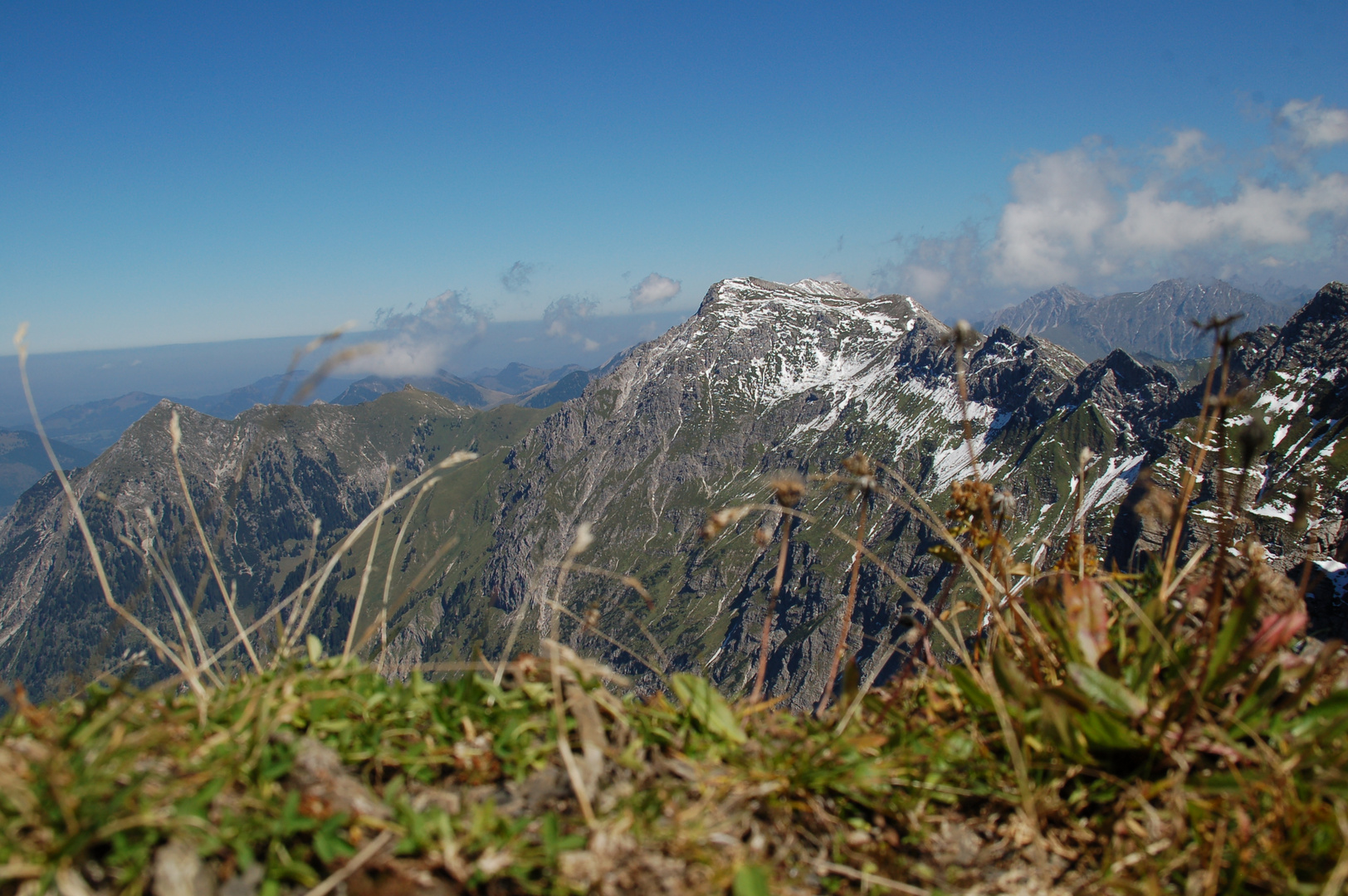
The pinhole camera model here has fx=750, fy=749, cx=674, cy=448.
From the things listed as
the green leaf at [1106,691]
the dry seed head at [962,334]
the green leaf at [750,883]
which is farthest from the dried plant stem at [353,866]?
the dry seed head at [962,334]

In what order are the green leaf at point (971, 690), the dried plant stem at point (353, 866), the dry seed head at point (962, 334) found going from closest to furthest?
the dried plant stem at point (353, 866) < the dry seed head at point (962, 334) < the green leaf at point (971, 690)

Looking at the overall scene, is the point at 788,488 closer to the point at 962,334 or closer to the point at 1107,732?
the point at 962,334

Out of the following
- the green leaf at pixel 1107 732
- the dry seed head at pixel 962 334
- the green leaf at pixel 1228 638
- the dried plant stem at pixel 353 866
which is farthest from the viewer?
the dry seed head at pixel 962 334

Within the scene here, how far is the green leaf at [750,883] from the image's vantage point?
2.69 m

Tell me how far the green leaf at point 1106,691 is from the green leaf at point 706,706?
1629mm

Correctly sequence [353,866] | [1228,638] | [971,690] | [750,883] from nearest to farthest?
[353,866], [750,883], [1228,638], [971,690]

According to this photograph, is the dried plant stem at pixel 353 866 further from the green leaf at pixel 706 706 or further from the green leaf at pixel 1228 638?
the green leaf at pixel 1228 638

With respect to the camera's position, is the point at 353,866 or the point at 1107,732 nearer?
the point at 353,866

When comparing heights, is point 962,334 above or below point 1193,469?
above

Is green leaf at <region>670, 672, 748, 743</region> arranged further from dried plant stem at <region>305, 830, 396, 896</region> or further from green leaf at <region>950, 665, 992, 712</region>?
dried plant stem at <region>305, 830, 396, 896</region>

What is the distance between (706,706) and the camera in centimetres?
387

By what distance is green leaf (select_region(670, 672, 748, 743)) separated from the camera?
12.4 feet

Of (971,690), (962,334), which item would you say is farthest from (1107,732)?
(962,334)

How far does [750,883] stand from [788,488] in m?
2.02
